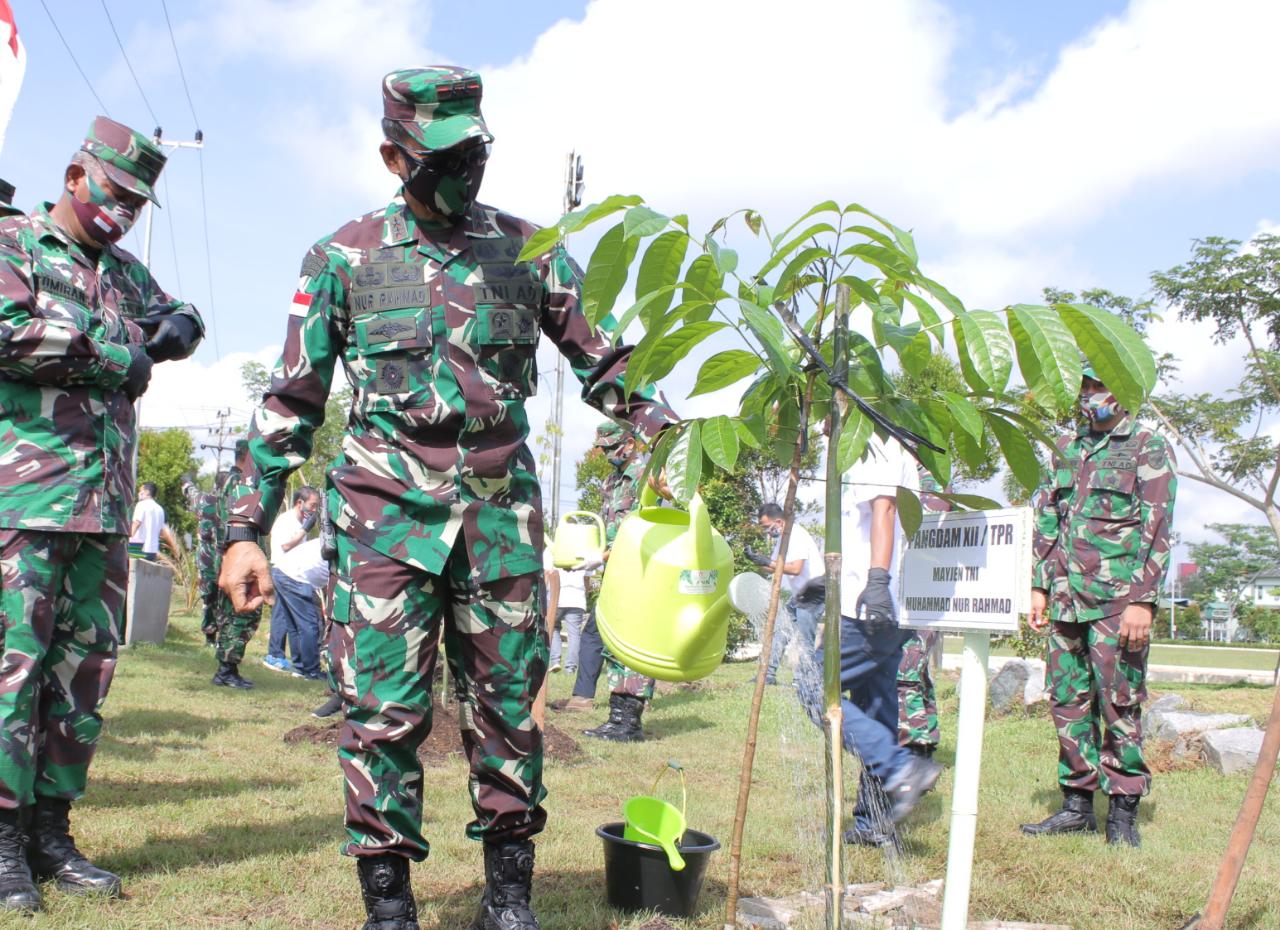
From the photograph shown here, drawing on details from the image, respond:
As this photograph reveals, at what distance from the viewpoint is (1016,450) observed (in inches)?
75.6

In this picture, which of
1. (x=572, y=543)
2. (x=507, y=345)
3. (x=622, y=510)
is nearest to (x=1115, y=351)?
(x=507, y=345)

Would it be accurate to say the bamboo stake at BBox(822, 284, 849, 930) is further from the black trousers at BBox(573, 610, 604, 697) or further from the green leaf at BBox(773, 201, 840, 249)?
the black trousers at BBox(573, 610, 604, 697)

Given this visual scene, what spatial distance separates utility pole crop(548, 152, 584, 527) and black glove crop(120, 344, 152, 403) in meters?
15.5

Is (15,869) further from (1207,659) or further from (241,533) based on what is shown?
(1207,659)

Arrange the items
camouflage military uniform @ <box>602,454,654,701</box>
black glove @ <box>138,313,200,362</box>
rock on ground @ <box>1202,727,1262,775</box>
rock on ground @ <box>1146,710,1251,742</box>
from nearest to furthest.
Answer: black glove @ <box>138,313,200,362</box>
camouflage military uniform @ <box>602,454,654,701</box>
rock on ground @ <box>1202,727,1262,775</box>
rock on ground @ <box>1146,710,1251,742</box>

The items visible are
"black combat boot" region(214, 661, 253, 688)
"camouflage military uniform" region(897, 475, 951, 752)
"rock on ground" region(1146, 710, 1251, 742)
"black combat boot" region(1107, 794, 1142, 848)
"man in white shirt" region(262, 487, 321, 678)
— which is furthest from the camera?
"man in white shirt" region(262, 487, 321, 678)

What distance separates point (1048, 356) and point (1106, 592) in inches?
147

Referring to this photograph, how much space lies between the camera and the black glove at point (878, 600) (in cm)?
399

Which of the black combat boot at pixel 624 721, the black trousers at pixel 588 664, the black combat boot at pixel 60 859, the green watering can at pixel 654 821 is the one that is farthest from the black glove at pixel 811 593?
the black combat boot at pixel 60 859

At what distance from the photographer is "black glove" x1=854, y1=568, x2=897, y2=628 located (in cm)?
399

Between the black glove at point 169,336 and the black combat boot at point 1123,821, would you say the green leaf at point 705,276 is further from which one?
the black combat boot at point 1123,821

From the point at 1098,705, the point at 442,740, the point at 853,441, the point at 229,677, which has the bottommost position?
the point at 229,677

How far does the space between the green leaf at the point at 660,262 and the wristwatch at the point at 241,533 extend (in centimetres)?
145

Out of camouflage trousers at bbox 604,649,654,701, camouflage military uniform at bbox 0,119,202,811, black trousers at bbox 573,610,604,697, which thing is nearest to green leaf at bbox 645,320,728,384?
camouflage military uniform at bbox 0,119,202,811
